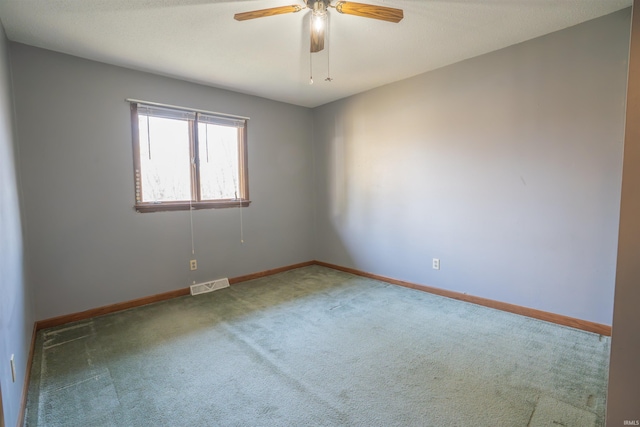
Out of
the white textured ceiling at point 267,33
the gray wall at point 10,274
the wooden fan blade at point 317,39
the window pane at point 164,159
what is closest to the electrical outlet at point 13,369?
the gray wall at point 10,274

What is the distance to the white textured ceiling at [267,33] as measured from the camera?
204cm

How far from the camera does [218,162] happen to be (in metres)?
3.73

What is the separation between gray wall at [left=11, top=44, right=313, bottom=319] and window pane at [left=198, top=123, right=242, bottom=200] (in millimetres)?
227

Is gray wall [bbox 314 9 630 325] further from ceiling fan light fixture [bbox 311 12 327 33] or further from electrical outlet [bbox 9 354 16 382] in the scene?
electrical outlet [bbox 9 354 16 382]

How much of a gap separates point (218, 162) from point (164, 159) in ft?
2.07

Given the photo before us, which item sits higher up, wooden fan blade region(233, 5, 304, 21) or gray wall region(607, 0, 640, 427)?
wooden fan blade region(233, 5, 304, 21)

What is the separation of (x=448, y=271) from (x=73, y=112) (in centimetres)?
405

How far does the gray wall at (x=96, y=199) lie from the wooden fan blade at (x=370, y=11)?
7.51 ft

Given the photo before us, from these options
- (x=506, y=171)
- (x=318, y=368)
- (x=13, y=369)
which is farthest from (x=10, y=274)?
(x=506, y=171)

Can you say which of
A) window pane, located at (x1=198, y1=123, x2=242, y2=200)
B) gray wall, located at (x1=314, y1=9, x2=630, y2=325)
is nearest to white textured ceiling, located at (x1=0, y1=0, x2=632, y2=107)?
gray wall, located at (x1=314, y1=9, x2=630, y2=325)

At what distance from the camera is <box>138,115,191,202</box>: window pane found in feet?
10.4

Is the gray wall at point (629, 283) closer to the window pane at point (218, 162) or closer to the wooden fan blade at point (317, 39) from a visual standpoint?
the wooden fan blade at point (317, 39)

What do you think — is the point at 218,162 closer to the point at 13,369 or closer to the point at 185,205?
the point at 185,205

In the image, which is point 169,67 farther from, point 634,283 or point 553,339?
point 553,339
